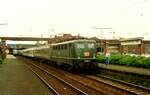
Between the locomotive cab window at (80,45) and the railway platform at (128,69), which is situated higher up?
the locomotive cab window at (80,45)

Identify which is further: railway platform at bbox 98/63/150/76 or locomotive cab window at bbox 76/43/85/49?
locomotive cab window at bbox 76/43/85/49

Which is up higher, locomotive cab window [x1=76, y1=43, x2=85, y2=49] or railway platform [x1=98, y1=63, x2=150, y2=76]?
locomotive cab window [x1=76, y1=43, x2=85, y2=49]

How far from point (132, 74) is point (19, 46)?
342 ft

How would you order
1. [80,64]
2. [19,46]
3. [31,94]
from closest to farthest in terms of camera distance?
[31,94] < [80,64] < [19,46]

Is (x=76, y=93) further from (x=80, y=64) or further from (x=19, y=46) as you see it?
(x=19, y=46)

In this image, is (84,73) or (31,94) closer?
(31,94)

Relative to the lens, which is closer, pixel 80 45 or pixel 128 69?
pixel 128 69

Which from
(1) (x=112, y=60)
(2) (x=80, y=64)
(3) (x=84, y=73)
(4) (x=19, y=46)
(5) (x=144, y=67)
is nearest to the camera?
(5) (x=144, y=67)

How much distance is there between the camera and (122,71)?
32.1 meters

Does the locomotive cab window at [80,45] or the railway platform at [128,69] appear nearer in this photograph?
the railway platform at [128,69]

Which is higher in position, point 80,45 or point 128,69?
point 80,45

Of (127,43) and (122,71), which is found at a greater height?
(127,43)

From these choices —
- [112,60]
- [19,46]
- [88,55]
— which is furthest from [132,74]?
[19,46]

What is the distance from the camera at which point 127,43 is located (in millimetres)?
36656
